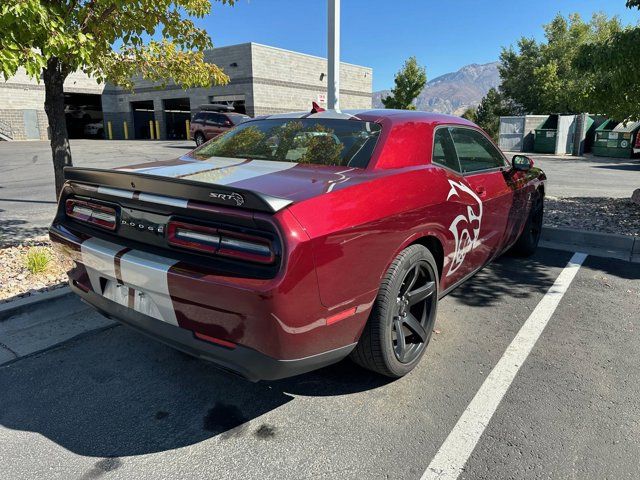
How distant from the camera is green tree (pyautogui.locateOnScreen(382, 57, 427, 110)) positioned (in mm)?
34625

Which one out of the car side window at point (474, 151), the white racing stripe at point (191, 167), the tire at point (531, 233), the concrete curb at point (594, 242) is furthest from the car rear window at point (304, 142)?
the concrete curb at point (594, 242)

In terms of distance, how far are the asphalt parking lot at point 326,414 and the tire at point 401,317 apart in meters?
0.19

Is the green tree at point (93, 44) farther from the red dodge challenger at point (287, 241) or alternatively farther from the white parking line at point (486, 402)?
the white parking line at point (486, 402)

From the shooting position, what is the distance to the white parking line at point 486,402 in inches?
89.1

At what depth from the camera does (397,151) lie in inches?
120

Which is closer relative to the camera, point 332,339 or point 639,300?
point 332,339

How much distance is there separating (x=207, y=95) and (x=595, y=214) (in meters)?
29.0

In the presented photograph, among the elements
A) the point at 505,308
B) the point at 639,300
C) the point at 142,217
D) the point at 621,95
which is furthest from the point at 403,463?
the point at 621,95

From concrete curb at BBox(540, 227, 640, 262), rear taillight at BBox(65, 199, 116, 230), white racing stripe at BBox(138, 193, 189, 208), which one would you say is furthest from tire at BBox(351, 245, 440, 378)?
concrete curb at BBox(540, 227, 640, 262)

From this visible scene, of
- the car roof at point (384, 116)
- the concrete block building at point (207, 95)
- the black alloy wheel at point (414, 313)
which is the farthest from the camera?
the concrete block building at point (207, 95)

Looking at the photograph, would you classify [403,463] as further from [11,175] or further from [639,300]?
[11,175]

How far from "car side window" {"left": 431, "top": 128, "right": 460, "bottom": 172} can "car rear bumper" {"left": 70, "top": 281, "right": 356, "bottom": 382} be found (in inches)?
63.1

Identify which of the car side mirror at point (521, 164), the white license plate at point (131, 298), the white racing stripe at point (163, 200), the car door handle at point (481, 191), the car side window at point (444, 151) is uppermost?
the car side window at point (444, 151)

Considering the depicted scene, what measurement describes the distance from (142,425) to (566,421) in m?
2.28
